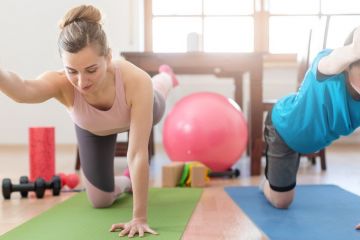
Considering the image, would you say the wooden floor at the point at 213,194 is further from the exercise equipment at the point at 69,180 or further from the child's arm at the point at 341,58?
the child's arm at the point at 341,58

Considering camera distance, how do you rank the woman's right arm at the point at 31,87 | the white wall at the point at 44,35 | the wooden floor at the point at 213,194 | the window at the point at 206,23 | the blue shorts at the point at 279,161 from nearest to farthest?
the woman's right arm at the point at 31,87, the wooden floor at the point at 213,194, the blue shorts at the point at 279,161, the white wall at the point at 44,35, the window at the point at 206,23

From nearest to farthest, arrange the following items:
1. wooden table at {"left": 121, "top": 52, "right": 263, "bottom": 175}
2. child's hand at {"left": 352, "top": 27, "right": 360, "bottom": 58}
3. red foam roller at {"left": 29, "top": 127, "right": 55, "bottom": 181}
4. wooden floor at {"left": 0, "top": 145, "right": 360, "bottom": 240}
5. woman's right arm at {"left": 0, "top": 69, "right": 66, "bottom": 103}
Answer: child's hand at {"left": 352, "top": 27, "right": 360, "bottom": 58} → woman's right arm at {"left": 0, "top": 69, "right": 66, "bottom": 103} → wooden floor at {"left": 0, "top": 145, "right": 360, "bottom": 240} → red foam roller at {"left": 29, "top": 127, "right": 55, "bottom": 181} → wooden table at {"left": 121, "top": 52, "right": 263, "bottom": 175}

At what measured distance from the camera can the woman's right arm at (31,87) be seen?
128cm

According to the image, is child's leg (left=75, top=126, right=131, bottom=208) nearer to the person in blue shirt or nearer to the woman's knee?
the woman's knee

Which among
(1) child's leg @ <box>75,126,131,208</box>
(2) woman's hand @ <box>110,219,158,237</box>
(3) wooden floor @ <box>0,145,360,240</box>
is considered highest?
(1) child's leg @ <box>75,126,131,208</box>

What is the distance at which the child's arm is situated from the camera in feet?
3.84

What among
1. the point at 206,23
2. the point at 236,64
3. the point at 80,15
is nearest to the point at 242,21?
the point at 206,23

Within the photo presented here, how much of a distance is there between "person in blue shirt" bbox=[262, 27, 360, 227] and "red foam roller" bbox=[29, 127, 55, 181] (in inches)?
44.0

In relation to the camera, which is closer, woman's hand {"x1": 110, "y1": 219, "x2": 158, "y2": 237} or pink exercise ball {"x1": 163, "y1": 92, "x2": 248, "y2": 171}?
woman's hand {"x1": 110, "y1": 219, "x2": 158, "y2": 237}

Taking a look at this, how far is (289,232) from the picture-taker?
1471mm

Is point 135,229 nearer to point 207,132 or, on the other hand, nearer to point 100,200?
point 100,200

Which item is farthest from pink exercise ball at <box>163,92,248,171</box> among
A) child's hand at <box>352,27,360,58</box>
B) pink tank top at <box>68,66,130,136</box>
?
child's hand at <box>352,27,360,58</box>

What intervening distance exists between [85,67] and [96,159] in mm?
597

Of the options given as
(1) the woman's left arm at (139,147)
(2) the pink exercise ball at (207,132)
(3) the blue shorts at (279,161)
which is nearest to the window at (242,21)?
(2) the pink exercise ball at (207,132)
